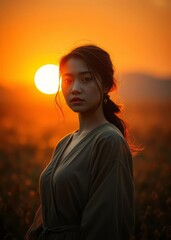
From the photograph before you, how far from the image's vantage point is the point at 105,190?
86.2 inches

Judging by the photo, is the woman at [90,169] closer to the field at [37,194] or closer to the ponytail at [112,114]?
the ponytail at [112,114]

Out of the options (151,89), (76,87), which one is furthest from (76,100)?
(151,89)

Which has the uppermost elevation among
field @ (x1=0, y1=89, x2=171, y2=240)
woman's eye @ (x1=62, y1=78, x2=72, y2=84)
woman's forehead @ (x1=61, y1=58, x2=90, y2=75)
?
woman's forehead @ (x1=61, y1=58, x2=90, y2=75)

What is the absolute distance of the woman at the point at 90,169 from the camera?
2.20 m

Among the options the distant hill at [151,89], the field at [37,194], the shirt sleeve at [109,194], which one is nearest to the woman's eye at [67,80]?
the shirt sleeve at [109,194]

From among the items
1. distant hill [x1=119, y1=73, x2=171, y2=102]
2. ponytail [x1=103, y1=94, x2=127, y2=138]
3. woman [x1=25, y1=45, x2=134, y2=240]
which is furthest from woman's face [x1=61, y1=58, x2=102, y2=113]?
distant hill [x1=119, y1=73, x2=171, y2=102]

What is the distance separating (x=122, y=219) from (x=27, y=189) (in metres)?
3.14

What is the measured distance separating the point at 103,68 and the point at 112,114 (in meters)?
0.36

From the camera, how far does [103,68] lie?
255cm


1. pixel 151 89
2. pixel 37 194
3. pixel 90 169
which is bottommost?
pixel 151 89

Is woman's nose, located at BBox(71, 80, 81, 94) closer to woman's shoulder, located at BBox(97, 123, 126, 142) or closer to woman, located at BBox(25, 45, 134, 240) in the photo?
woman, located at BBox(25, 45, 134, 240)

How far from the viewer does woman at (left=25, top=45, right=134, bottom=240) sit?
220 cm

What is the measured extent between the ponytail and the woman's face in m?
0.17

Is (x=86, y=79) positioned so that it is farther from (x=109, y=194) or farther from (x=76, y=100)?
(x=109, y=194)
